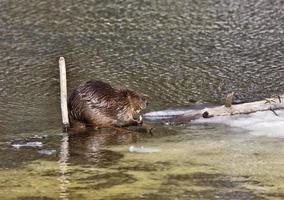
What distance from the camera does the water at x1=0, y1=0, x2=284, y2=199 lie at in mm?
4730

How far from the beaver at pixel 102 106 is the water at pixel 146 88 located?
20cm

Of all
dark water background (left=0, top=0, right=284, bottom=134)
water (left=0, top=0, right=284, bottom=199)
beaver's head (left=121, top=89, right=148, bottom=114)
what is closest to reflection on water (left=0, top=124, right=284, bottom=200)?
water (left=0, top=0, right=284, bottom=199)

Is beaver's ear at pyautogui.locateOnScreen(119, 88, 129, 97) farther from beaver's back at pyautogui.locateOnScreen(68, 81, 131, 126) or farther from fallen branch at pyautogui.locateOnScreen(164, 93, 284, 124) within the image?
fallen branch at pyautogui.locateOnScreen(164, 93, 284, 124)

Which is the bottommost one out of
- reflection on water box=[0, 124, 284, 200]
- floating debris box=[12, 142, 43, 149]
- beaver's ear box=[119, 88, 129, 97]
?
reflection on water box=[0, 124, 284, 200]

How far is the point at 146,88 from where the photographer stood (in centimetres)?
894

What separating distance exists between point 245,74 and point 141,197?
5.68 m

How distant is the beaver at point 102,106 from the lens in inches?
266

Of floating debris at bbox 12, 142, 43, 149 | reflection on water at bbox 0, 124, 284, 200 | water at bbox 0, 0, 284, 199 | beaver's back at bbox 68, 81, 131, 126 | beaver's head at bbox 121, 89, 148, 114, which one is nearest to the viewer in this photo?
reflection on water at bbox 0, 124, 284, 200

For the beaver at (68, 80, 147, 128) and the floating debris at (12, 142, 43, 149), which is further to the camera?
the beaver at (68, 80, 147, 128)

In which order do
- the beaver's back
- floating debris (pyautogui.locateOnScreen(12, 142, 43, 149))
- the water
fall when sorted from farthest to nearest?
the beaver's back → floating debris (pyautogui.locateOnScreen(12, 142, 43, 149)) → the water

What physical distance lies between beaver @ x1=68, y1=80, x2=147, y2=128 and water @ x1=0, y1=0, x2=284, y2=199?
0.20 metres

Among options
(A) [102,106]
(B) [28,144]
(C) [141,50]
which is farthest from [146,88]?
(B) [28,144]

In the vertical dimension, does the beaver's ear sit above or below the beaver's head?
above

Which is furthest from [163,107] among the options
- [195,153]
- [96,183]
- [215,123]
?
[96,183]
